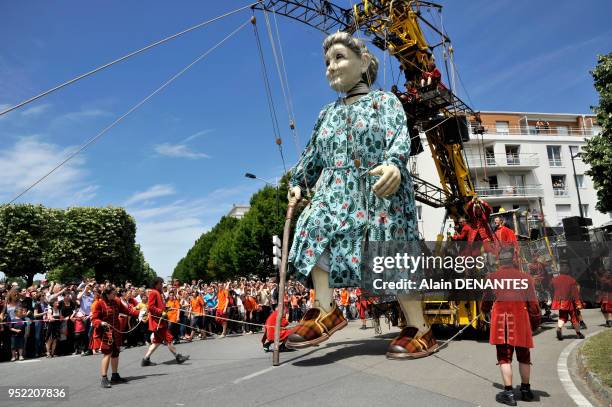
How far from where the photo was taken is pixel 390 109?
5812 mm

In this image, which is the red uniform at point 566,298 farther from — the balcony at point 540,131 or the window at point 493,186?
the balcony at point 540,131

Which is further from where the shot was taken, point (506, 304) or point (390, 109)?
point (390, 109)

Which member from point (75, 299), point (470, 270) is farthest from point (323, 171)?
point (75, 299)

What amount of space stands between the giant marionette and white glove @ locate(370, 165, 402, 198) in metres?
0.01

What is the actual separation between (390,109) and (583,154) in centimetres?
1539

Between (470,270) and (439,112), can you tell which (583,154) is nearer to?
(439,112)

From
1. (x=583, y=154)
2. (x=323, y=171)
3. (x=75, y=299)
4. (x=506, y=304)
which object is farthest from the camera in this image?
(x=583, y=154)

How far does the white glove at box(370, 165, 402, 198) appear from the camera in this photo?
16.6 ft

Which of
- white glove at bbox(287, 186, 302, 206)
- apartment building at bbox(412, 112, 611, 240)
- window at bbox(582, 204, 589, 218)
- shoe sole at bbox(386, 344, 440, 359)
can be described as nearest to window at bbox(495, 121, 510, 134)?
apartment building at bbox(412, 112, 611, 240)

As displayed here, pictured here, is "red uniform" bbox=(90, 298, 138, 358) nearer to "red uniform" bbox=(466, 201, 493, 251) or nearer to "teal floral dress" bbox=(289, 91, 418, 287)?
"teal floral dress" bbox=(289, 91, 418, 287)

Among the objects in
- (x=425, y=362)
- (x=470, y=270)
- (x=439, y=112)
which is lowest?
(x=425, y=362)

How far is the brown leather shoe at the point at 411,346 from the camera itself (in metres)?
5.34

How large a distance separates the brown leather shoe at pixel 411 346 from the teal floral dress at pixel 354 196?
85 cm

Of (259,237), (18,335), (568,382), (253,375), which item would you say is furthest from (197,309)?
(259,237)
